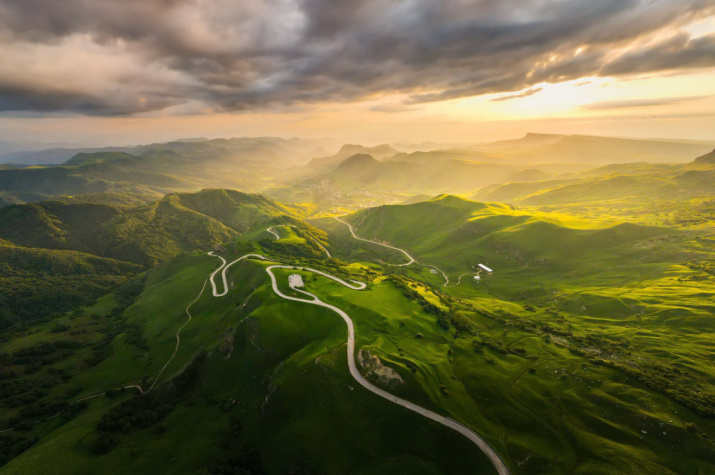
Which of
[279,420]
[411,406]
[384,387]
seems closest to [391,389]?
[384,387]

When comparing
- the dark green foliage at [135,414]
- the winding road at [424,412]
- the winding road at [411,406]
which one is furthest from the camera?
the dark green foliage at [135,414]

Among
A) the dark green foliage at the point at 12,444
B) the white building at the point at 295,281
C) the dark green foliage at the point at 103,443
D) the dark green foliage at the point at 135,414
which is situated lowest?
the dark green foliage at the point at 12,444

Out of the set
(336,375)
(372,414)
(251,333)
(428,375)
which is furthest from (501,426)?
(251,333)

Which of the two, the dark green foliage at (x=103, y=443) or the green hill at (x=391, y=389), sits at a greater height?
the green hill at (x=391, y=389)

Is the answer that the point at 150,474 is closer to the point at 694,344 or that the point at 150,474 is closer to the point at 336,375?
the point at 336,375

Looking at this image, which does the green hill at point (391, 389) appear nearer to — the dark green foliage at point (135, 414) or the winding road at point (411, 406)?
the dark green foliage at point (135, 414)

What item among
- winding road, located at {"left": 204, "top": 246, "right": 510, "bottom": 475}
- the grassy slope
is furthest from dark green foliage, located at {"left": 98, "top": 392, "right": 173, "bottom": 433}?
winding road, located at {"left": 204, "top": 246, "right": 510, "bottom": 475}

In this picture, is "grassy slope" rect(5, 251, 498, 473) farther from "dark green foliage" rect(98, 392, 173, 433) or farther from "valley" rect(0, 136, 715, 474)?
"dark green foliage" rect(98, 392, 173, 433)

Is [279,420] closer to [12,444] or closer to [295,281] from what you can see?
[295,281]

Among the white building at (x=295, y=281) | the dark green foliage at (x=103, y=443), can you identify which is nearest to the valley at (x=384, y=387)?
the dark green foliage at (x=103, y=443)
